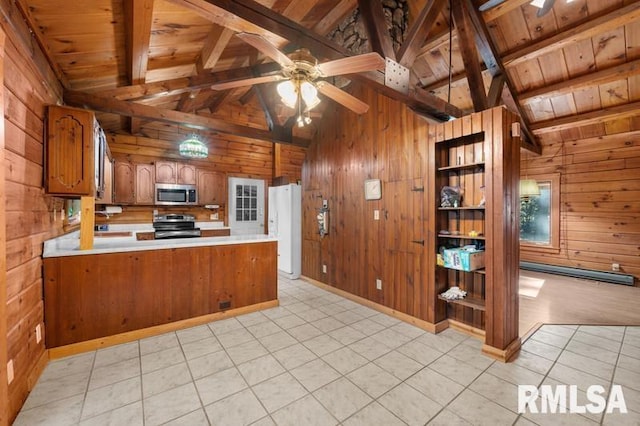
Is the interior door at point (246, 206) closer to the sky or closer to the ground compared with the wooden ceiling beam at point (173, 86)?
closer to the ground

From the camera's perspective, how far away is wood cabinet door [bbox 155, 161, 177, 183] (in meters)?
5.30

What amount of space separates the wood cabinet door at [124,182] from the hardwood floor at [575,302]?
636 centimetres

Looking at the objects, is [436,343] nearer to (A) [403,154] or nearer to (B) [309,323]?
(B) [309,323]

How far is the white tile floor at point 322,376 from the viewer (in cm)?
184

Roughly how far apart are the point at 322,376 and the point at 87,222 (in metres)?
2.73

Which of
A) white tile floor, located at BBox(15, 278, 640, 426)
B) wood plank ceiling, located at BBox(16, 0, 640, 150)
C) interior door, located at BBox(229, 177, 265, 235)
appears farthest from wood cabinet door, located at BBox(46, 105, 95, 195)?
interior door, located at BBox(229, 177, 265, 235)

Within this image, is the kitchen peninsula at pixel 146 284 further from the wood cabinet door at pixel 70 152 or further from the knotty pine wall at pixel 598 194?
the knotty pine wall at pixel 598 194

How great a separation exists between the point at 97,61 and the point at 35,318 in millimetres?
2489

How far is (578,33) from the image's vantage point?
10.7 ft

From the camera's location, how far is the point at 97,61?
109 inches

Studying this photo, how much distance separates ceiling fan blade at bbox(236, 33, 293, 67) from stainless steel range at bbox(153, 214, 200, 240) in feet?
14.1

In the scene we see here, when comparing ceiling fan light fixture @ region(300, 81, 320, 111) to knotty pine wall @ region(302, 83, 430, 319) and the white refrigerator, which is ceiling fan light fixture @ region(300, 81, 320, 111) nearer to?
knotty pine wall @ region(302, 83, 430, 319)

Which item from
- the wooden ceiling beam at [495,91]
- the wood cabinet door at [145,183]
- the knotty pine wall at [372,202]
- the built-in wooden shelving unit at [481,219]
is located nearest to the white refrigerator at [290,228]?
the knotty pine wall at [372,202]

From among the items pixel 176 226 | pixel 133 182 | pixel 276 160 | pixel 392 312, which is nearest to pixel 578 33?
pixel 392 312
